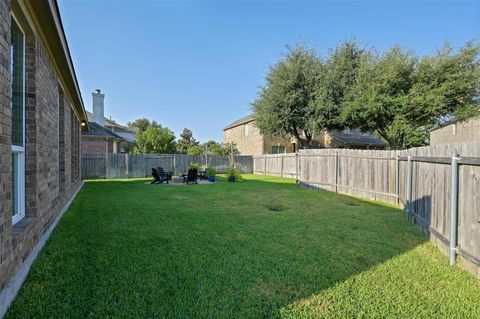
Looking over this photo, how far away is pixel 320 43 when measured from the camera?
22.7 m

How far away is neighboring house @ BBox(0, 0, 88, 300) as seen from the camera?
260 cm

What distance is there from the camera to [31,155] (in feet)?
12.4

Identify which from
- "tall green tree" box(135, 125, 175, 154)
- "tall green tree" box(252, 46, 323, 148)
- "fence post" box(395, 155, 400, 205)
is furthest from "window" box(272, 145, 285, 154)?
"fence post" box(395, 155, 400, 205)

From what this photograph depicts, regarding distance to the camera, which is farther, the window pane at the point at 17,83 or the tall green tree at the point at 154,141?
the tall green tree at the point at 154,141

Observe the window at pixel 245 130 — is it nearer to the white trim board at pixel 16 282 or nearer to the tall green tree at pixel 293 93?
the tall green tree at pixel 293 93

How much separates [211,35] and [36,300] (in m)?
15.6

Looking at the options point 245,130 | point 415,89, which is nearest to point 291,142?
point 245,130

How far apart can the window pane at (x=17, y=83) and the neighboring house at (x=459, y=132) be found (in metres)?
22.4

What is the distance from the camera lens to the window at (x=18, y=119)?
133 inches

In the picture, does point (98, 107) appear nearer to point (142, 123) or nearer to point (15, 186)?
point (15, 186)

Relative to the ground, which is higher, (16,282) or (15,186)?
(15,186)

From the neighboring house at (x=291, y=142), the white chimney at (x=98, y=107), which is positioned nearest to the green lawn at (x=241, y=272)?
the white chimney at (x=98, y=107)

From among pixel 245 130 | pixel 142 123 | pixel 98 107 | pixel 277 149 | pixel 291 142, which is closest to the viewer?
pixel 98 107

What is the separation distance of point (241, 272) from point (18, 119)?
3210mm
